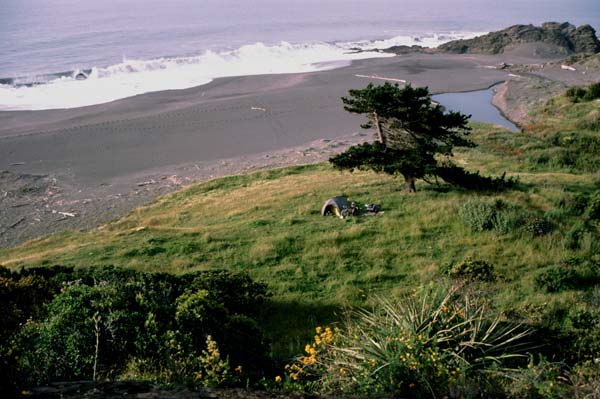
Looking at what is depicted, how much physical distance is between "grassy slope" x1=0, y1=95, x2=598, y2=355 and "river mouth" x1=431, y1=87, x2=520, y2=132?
46.3 ft

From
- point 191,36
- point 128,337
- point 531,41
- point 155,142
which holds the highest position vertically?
point 191,36

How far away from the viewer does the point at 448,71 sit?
48.3 meters

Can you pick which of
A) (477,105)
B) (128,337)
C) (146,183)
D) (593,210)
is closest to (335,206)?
(593,210)

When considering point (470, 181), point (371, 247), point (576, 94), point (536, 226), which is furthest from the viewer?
point (576, 94)

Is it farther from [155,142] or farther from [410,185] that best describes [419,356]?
[155,142]

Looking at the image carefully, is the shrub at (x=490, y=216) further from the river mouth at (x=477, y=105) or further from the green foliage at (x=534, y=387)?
the river mouth at (x=477, y=105)

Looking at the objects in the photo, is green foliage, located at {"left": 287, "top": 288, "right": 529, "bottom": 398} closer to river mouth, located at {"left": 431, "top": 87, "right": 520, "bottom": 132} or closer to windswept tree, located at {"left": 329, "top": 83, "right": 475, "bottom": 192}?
windswept tree, located at {"left": 329, "top": 83, "right": 475, "bottom": 192}

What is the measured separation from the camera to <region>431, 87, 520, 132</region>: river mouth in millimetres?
35562

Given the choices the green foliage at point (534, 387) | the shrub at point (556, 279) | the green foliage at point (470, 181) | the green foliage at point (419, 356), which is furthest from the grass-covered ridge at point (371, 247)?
the green foliage at point (534, 387)

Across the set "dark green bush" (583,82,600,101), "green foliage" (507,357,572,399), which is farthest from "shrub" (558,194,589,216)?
"dark green bush" (583,82,600,101)

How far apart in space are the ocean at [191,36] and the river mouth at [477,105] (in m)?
14.0

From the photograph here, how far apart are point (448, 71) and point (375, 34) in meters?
25.6

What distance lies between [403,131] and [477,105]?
77.8ft

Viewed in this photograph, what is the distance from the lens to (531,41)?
60.0 meters
